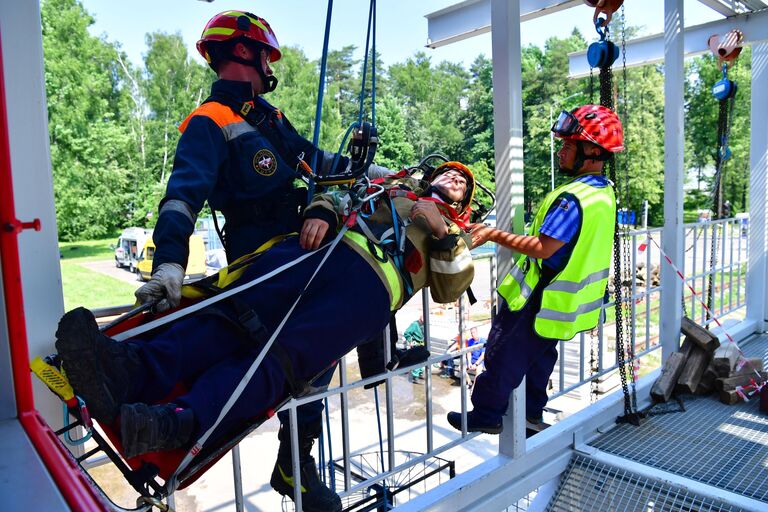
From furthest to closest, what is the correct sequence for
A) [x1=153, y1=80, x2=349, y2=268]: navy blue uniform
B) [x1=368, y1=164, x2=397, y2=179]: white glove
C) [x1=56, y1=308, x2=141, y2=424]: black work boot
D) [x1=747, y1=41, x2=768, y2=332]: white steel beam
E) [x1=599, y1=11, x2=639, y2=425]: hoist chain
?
[x1=747, y1=41, x2=768, y2=332]: white steel beam → [x1=599, y1=11, x2=639, y2=425]: hoist chain → [x1=368, y1=164, x2=397, y2=179]: white glove → [x1=153, y1=80, x2=349, y2=268]: navy blue uniform → [x1=56, y1=308, x2=141, y2=424]: black work boot

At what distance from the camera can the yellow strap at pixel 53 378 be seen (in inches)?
54.5

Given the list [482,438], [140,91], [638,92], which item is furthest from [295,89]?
[638,92]

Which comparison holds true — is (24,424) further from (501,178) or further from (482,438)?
(482,438)

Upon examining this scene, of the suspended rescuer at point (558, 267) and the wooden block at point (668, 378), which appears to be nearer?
the suspended rescuer at point (558, 267)

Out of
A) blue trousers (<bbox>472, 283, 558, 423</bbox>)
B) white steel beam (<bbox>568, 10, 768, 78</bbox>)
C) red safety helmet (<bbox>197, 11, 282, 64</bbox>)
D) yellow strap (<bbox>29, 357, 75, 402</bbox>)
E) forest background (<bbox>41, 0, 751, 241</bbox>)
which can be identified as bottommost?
blue trousers (<bbox>472, 283, 558, 423</bbox>)

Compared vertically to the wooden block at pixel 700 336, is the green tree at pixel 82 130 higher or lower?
higher

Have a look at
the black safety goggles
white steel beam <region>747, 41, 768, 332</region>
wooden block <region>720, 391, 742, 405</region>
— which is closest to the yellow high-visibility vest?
the black safety goggles

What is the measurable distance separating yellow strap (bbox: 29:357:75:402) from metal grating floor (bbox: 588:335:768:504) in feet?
9.22

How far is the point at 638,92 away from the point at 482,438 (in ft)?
97.6

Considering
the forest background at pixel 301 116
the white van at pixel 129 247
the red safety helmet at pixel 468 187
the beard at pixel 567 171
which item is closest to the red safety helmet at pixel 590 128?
the beard at pixel 567 171

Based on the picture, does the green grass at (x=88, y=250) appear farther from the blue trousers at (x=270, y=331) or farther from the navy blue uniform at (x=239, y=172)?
the blue trousers at (x=270, y=331)

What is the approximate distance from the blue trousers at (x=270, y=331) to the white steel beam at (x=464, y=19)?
130 inches

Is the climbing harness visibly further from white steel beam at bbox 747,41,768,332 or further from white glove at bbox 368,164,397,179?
white glove at bbox 368,164,397,179

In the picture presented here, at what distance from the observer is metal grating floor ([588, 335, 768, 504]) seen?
2816mm
